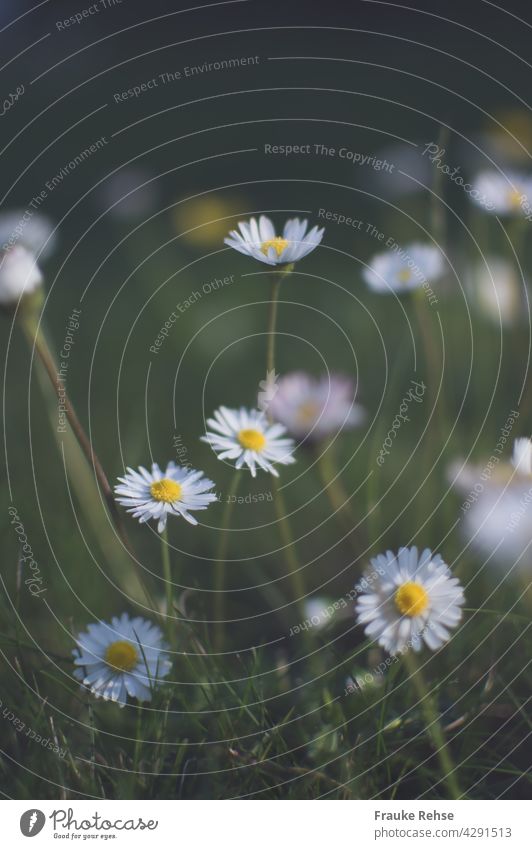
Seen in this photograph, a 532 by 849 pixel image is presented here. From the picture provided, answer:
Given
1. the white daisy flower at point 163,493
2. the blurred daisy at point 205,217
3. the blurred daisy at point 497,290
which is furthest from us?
the blurred daisy at point 205,217

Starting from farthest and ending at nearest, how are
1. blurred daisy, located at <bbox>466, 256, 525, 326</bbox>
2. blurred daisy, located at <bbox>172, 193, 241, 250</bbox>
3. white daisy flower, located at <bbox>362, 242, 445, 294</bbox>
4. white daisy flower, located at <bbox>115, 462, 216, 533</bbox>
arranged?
blurred daisy, located at <bbox>172, 193, 241, 250</bbox>, blurred daisy, located at <bbox>466, 256, 525, 326</bbox>, white daisy flower, located at <bbox>362, 242, 445, 294</bbox>, white daisy flower, located at <bbox>115, 462, 216, 533</bbox>

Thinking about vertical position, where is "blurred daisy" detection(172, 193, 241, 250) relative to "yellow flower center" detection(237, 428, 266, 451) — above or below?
above

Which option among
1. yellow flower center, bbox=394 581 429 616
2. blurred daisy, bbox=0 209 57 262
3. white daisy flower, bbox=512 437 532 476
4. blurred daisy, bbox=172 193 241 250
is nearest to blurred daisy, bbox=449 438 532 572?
white daisy flower, bbox=512 437 532 476

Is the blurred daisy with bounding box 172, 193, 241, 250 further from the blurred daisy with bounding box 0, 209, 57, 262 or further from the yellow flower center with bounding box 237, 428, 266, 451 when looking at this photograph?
the yellow flower center with bounding box 237, 428, 266, 451

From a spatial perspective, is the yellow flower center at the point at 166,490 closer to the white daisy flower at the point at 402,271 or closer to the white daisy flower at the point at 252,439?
the white daisy flower at the point at 252,439

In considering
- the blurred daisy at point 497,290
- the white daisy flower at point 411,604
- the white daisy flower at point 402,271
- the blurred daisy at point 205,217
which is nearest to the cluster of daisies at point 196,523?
the white daisy flower at point 411,604

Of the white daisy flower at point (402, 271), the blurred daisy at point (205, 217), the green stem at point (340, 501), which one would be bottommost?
the green stem at point (340, 501)

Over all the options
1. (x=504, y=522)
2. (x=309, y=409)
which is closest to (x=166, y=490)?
(x=309, y=409)

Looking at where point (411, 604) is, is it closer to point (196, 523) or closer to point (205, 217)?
point (196, 523)
